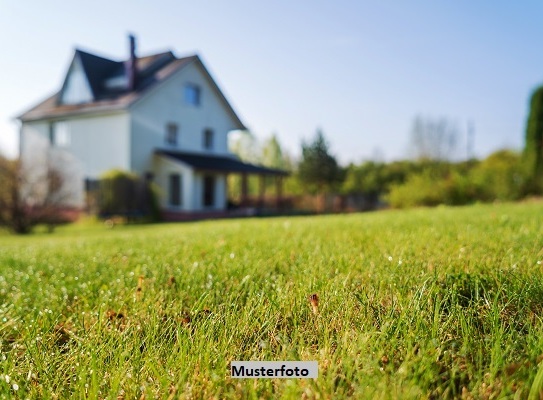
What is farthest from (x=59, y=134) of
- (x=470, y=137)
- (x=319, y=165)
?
(x=470, y=137)

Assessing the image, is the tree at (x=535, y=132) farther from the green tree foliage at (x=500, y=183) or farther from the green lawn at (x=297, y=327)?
the green lawn at (x=297, y=327)

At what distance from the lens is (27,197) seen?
54.5 ft

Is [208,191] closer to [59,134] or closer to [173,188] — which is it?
[173,188]

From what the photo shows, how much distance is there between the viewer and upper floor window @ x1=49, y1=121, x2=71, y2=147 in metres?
24.2

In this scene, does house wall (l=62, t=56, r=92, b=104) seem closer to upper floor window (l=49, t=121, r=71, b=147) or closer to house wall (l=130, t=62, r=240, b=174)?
upper floor window (l=49, t=121, r=71, b=147)

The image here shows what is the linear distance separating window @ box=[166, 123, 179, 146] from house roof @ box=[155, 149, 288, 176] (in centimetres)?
64

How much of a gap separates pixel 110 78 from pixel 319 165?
12590 mm

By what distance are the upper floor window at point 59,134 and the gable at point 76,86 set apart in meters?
1.35

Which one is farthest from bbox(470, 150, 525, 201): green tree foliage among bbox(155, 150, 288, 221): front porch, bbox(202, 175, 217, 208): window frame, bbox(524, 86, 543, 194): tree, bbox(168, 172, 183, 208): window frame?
bbox(168, 172, 183, 208): window frame

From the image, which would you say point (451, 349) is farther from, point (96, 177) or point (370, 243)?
point (96, 177)

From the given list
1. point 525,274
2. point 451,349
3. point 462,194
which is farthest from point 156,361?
point 462,194

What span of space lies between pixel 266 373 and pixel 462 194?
1829 centimetres

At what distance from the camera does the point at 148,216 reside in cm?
1939

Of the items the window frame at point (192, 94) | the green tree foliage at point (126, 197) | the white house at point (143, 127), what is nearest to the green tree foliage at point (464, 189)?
the white house at point (143, 127)
